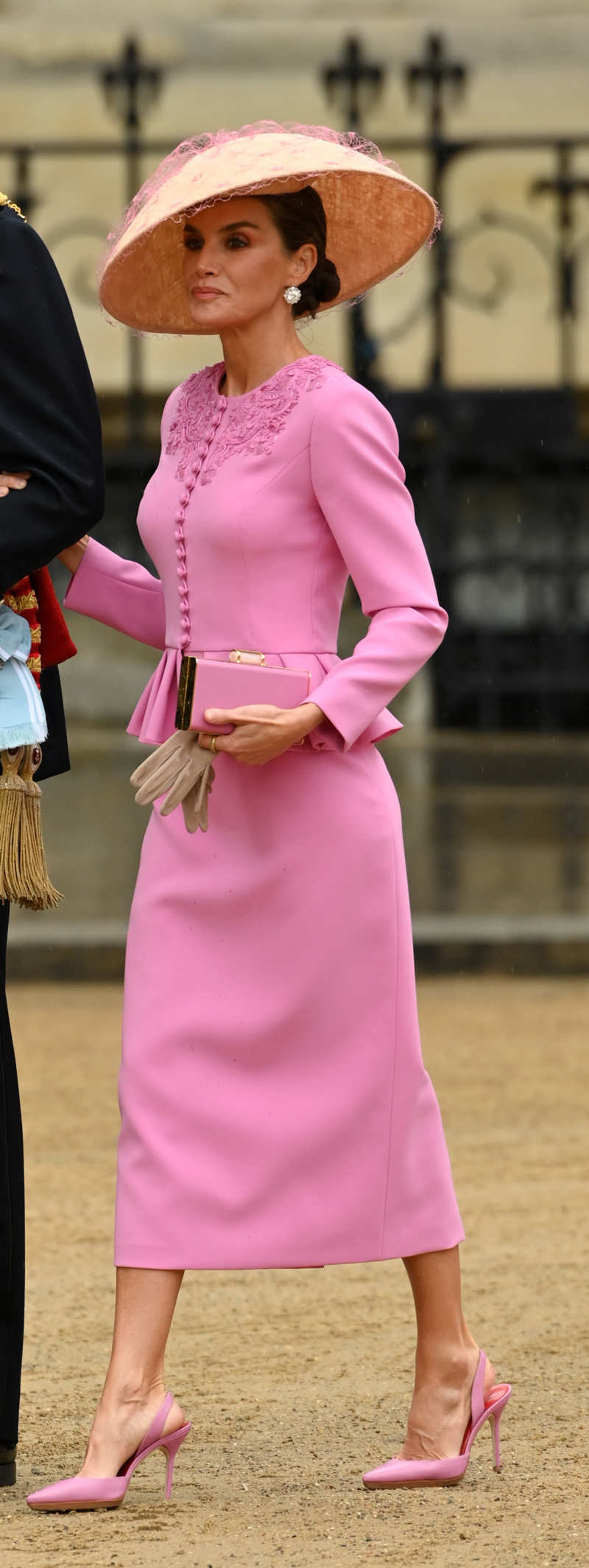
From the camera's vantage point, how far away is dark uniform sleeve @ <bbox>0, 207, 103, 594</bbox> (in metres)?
2.80

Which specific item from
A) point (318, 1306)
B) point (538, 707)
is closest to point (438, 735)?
point (538, 707)

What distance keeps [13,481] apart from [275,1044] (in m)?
0.68

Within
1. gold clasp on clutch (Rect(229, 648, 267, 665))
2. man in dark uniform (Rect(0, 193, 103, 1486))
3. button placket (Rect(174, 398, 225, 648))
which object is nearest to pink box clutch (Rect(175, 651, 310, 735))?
gold clasp on clutch (Rect(229, 648, 267, 665))

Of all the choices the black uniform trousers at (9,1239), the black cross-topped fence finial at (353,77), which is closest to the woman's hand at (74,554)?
the black uniform trousers at (9,1239)

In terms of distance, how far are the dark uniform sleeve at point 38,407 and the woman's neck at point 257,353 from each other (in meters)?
0.17

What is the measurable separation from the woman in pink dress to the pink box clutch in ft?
0.11

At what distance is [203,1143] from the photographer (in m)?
2.83

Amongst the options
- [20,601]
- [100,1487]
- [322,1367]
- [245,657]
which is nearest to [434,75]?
[322,1367]

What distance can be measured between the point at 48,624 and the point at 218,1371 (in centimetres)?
121

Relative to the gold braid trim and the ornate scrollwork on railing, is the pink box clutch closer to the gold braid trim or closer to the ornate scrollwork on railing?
the gold braid trim

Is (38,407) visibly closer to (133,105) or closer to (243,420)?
(243,420)

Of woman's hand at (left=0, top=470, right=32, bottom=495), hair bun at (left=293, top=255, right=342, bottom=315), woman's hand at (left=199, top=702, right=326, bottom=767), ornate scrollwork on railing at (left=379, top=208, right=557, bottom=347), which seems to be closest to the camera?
woman's hand at (left=199, top=702, right=326, bottom=767)

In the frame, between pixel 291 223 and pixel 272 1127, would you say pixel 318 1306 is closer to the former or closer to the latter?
pixel 272 1127

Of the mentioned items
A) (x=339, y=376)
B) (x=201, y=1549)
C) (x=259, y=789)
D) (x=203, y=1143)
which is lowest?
(x=201, y=1549)
